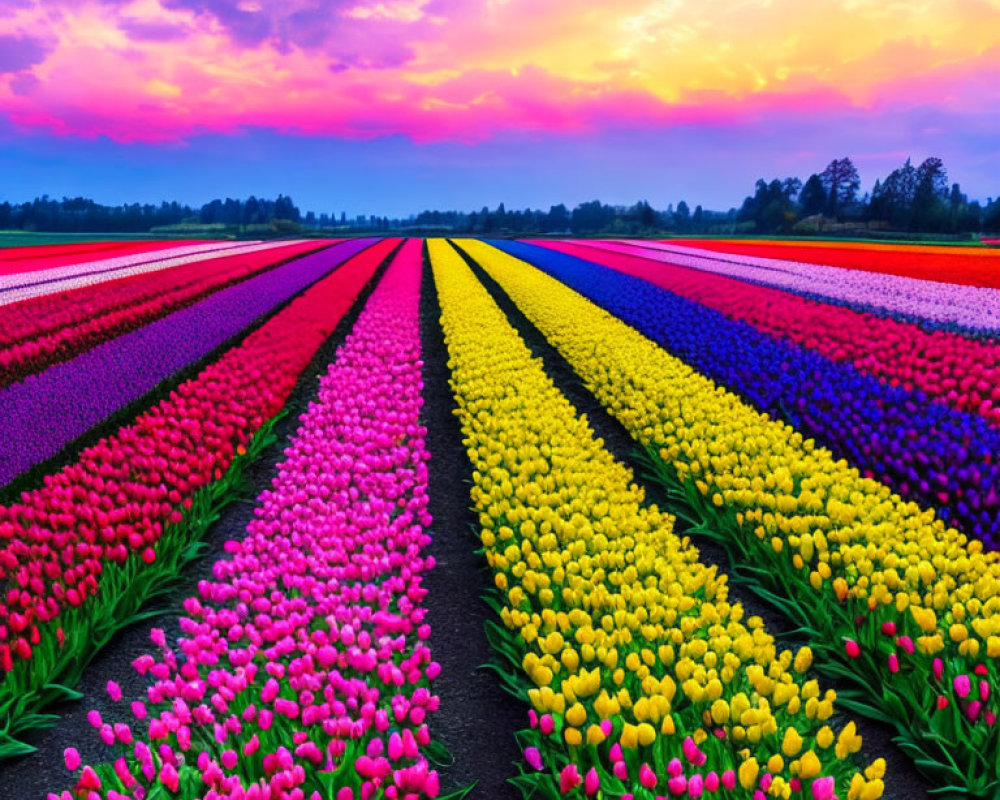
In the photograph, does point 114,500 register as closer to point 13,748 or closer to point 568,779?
point 13,748

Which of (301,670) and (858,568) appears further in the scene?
(858,568)

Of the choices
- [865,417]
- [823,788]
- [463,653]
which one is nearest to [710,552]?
[463,653]

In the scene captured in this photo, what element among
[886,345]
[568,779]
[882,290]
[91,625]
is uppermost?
[882,290]

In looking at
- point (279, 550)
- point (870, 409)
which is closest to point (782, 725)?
point (279, 550)

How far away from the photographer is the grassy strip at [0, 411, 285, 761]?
396 cm

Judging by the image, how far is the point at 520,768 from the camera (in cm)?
354

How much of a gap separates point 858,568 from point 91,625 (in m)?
4.95

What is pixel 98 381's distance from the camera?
30.7ft

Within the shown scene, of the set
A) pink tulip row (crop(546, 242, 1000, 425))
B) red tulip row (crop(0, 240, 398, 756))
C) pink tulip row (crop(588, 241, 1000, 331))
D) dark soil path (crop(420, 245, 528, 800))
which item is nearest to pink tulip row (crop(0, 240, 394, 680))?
red tulip row (crop(0, 240, 398, 756))

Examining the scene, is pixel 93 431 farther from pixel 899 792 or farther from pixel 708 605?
pixel 899 792

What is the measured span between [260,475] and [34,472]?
2.07m

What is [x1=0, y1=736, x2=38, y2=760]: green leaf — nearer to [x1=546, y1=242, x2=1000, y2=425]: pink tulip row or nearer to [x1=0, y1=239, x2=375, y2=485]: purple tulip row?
[x1=0, y1=239, x2=375, y2=485]: purple tulip row

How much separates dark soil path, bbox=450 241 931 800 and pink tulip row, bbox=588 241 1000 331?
24.9ft

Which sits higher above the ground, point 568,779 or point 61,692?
point 568,779
